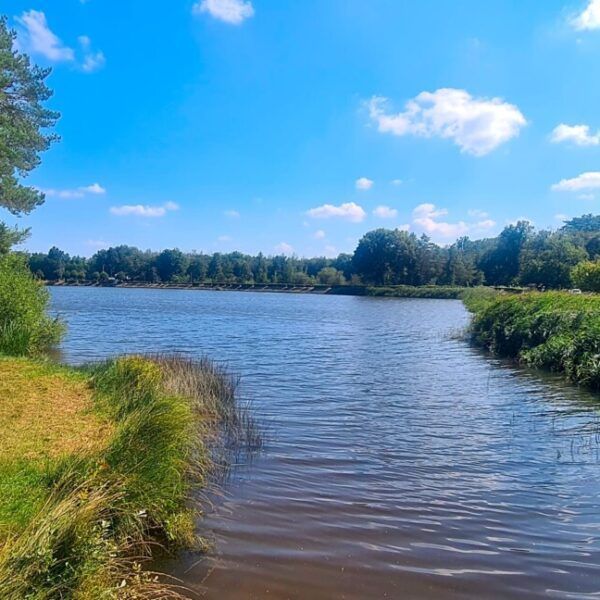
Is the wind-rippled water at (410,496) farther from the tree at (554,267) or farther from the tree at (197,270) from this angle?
the tree at (197,270)

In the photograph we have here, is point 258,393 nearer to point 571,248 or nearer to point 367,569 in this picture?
point 367,569

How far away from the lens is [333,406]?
547 inches

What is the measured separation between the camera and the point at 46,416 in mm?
8164

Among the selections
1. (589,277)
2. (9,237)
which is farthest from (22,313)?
(589,277)

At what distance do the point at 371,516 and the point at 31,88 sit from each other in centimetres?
1726

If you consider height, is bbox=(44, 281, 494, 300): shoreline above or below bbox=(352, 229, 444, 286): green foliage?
below

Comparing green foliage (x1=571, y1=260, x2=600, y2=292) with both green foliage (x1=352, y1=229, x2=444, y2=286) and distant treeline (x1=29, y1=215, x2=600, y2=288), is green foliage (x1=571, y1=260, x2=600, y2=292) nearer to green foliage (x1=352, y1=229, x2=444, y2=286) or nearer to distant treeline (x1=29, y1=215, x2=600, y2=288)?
distant treeline (x1=29, y1=215, x2=600, y2=288)

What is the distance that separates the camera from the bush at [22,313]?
50.6ft

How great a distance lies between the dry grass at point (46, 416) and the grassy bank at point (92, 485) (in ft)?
0.05

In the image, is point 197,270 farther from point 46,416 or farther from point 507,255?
point 46,416

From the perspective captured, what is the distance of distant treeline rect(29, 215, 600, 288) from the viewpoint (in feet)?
282

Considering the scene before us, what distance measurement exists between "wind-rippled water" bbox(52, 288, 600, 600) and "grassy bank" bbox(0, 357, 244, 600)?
59cm

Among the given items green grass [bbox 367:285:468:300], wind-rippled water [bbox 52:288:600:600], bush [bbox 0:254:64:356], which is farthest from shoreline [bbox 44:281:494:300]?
bush [bbox 0:254:64:356]

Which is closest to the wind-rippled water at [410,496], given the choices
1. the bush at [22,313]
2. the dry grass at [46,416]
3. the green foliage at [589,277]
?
the dry grass at [46,416]
